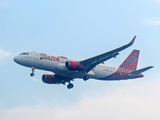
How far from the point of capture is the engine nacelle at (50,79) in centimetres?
6125

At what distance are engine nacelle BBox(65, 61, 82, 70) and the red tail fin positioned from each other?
1239 cm

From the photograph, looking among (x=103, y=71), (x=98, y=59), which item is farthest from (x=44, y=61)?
(x=103, y=71)

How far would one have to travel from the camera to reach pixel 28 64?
2174 inches

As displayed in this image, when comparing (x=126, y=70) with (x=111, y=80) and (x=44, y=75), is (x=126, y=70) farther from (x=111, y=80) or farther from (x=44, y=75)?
(x=44, y=75)

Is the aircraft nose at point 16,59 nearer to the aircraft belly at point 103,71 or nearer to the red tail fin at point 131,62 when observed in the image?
the aircraft belly at point 103,71

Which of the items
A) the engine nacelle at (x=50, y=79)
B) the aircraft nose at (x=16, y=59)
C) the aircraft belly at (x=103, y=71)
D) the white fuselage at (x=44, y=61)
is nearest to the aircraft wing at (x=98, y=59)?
the white fuselage at (x=44, y=61)

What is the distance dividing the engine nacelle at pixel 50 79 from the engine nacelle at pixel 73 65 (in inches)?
300

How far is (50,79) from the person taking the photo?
61.3 metres

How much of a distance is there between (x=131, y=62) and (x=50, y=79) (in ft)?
56.5

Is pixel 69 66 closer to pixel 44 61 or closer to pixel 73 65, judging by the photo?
pixel 73 65

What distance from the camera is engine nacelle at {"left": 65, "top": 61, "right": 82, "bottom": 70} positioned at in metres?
54.4

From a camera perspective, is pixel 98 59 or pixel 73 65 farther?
pixel 98 59

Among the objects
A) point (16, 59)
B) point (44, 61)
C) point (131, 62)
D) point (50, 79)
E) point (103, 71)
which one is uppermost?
point (131, 62)

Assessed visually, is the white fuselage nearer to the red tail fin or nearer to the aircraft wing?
the aircraft wing
